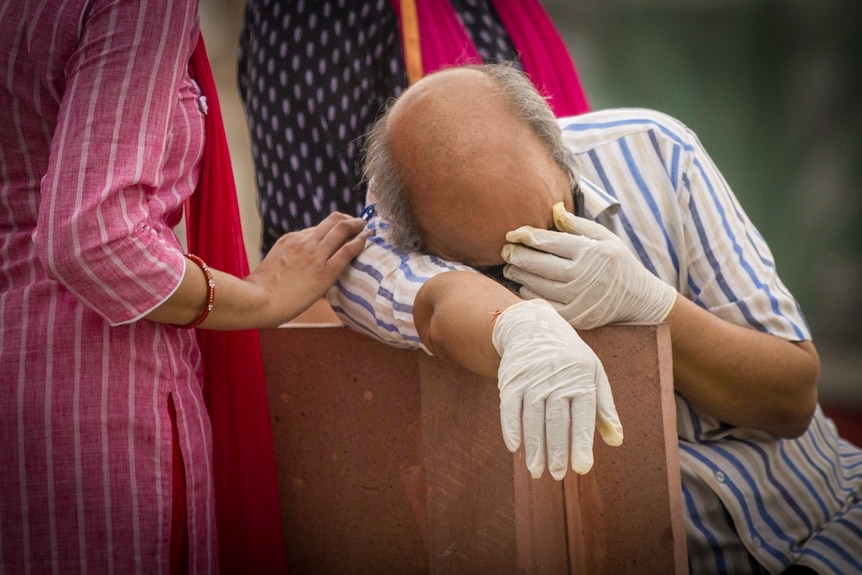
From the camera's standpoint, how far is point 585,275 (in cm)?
127

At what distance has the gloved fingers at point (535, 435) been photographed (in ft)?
3.34

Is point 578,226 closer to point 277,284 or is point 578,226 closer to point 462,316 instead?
point 462,316

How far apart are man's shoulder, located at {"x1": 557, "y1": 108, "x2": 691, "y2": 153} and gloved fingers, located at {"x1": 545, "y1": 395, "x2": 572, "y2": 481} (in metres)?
0.77

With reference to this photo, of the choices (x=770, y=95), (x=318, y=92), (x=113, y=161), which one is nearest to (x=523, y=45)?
(x=318, y=92)

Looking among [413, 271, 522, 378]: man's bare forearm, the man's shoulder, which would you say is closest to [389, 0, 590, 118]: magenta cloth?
the man's shoulder

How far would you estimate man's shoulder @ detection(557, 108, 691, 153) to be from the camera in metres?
1.61

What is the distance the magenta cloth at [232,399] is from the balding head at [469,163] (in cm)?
29

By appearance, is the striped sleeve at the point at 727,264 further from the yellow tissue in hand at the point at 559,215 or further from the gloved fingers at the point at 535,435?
the gloved fingers at the point at 535,435

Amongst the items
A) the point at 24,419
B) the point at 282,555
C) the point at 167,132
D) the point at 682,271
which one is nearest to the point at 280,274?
the point at 167,132

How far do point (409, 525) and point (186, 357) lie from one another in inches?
21.7

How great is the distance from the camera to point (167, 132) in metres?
1.23

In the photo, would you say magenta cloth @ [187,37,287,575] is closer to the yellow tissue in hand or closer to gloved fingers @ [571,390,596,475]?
the yellow tissue in hand

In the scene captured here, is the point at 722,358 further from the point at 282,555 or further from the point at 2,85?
the point at 2,85

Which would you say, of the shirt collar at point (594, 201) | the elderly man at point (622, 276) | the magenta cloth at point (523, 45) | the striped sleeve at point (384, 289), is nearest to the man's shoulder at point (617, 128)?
the elderly man at point (622, 276)
